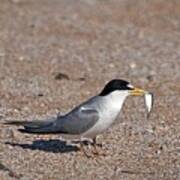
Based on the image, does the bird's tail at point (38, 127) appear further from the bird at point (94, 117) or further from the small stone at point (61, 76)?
the small stone at point (61, 76)

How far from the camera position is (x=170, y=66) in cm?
1505

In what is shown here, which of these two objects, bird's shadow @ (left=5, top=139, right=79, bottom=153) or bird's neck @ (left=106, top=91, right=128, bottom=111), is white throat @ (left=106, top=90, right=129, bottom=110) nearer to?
bird's neck @ (left=106, top=91, right=128, bottom=111)

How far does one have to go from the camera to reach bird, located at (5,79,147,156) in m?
9.32

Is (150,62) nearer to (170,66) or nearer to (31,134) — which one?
(170,66)

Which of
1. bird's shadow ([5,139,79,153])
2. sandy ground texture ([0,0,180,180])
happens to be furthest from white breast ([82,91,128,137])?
bird's shadow ([5,139,79,153])

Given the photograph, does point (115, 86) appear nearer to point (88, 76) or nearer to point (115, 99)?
point (115, 99)

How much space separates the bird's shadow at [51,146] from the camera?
9.73 metres

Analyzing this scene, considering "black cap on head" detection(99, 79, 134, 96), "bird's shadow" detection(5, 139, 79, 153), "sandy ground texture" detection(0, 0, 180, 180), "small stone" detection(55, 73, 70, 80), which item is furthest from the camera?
"small stone" detection(55, 73, 70, 80)

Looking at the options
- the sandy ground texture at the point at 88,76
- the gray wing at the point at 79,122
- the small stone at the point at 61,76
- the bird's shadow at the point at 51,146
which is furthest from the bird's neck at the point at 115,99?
the small stone at the point at 61,76

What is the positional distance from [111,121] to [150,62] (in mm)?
6126

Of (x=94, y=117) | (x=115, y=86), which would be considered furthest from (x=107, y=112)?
(x=115, y=86)

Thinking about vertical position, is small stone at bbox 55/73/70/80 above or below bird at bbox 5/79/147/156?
above

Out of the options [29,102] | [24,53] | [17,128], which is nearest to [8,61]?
[24,53]

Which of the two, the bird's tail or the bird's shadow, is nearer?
the bird's tail
